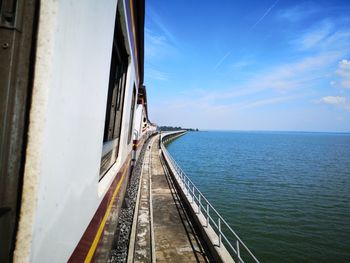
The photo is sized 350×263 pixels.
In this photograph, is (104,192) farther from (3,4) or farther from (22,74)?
(3,4)

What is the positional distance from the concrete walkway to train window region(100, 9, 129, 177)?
138 inches

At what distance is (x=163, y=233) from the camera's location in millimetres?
7043

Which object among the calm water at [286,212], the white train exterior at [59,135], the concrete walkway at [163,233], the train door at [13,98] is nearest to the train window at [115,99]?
the white train exterior at [59,135]

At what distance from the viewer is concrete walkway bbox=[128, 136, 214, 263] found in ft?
19.1

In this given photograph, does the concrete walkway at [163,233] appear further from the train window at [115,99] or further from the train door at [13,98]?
the train door at [13,98]

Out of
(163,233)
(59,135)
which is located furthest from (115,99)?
(163,233)

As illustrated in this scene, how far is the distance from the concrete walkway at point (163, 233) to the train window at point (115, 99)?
352cm

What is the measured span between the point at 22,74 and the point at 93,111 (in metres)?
0.76

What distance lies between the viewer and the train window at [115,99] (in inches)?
121

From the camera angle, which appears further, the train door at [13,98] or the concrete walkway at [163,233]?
the concrete walkway at [163,233]

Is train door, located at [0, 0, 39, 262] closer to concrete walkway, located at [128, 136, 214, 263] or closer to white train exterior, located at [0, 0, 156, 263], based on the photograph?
white train exterior, located at [0, 0, 156, 263]

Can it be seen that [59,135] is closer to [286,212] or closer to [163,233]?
[163,233]

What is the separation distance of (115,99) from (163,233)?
545cm

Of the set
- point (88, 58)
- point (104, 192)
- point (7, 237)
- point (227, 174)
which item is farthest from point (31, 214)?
point (227, 174)
